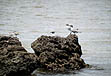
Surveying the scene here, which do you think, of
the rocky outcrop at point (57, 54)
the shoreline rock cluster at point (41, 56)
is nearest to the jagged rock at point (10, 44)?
the shoreline rock cluster at point (41, 56)

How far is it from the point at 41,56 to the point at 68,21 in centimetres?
662

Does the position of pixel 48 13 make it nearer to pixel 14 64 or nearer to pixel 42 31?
pixel 42 31

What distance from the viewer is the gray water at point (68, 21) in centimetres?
912

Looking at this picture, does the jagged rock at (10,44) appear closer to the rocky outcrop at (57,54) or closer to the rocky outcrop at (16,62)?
the rocky outcrop at (16,62)

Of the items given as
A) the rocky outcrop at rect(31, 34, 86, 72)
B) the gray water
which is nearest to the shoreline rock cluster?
the rocky outcrop at rect(31, 34, 86, 72)

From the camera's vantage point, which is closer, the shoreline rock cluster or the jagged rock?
the shoreline rock cluster

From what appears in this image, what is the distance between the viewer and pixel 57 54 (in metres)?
7.60

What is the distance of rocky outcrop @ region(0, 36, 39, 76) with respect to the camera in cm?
675

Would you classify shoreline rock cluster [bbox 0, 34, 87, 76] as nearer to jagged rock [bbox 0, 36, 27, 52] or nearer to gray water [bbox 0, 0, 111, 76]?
jagged rock [bbox 0, 36, 27, 52]

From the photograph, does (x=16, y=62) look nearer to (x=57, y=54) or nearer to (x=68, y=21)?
(x=57, y=54)

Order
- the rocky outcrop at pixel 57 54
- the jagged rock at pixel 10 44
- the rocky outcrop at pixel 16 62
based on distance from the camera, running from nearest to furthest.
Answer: the rocky outcrop at pixel 16 62 → the jagged rock at pixel 10 44 → the rocky outcrop at pixel 57 54

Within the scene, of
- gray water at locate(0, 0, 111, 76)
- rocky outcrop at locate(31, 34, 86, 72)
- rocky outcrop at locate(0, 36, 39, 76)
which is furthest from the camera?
gray water at locate(0, 0, 111, 76)

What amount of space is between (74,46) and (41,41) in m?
0.79

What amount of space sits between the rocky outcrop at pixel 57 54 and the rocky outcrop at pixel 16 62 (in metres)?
0.31
